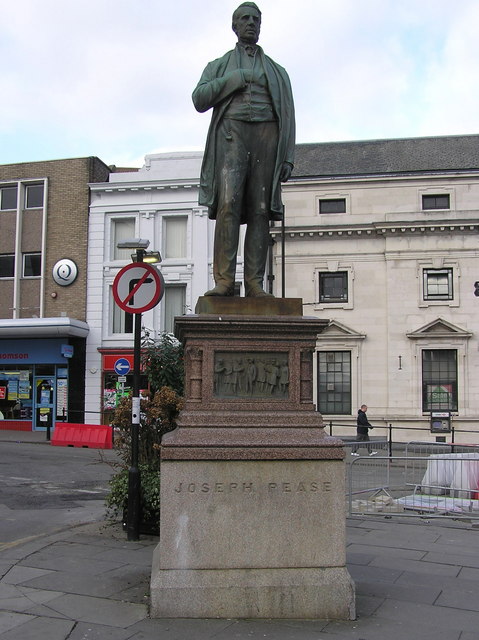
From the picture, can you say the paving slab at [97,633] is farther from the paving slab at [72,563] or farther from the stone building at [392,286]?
the stone building at [392,286]

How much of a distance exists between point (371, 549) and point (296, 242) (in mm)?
22668

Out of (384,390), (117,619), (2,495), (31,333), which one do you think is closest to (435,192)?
(384,390)

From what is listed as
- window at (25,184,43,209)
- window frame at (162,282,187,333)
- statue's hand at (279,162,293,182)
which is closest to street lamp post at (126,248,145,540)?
statue's hand at (279,162,293,182)

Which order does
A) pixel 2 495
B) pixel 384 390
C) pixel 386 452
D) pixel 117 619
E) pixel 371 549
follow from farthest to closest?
pixel 384 390 → pixel 386 452 → pixel 2 495 → pixel 371 549 → pixel 117 619

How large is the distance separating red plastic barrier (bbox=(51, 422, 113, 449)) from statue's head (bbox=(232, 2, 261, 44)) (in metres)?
19.1

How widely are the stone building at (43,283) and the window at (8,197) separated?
1 cm

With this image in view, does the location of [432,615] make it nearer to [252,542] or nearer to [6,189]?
[252,542]

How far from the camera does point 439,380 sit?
28531 millimetres

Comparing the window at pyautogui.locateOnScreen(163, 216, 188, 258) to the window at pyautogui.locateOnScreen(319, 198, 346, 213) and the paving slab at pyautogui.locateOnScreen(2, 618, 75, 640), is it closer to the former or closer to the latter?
the window at pyautogui.locateOnScreen(319, 198, 346, 213)

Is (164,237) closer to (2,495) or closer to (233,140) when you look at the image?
(2,495)

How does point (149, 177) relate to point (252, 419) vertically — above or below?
above

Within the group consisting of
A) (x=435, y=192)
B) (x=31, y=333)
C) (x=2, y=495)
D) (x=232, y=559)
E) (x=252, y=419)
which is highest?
(x=435, y=192)

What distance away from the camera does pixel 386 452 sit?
60.8ft

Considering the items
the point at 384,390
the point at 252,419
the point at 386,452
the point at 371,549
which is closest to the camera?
the point at 252,419
